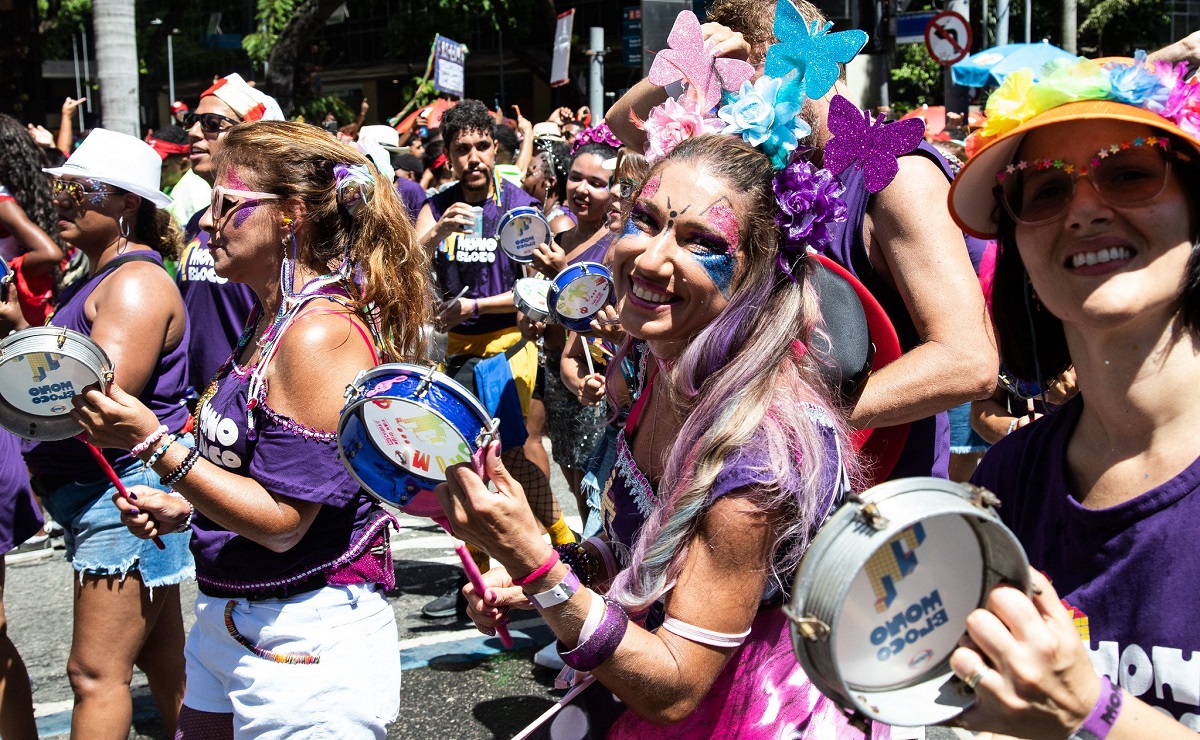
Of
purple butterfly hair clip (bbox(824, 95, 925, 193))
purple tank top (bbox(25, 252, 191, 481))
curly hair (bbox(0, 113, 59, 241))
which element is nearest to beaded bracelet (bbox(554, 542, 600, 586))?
purple butterfly hair clip (bbox(824, 95, 925, 193))

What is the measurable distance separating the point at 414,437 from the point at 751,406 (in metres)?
0.58

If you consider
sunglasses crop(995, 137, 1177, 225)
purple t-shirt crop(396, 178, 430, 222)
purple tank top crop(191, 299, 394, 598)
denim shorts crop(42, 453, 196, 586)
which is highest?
sunglasses crop(995, 137, 1177, 225)

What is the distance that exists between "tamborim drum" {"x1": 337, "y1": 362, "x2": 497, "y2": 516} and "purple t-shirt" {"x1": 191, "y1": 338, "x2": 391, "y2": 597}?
59 centimetres

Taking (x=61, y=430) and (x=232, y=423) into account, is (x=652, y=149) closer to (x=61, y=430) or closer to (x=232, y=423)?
(x=232, y=423)

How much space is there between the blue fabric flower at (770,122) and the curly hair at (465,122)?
4.60m

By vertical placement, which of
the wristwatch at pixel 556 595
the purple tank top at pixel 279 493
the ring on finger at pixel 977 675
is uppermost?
the ring on finger at pixel 977 675

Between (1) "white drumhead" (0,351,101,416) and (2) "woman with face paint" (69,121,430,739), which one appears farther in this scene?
(1) "white drumhead" (0,351,101,416)

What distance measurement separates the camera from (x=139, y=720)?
14.7 ft

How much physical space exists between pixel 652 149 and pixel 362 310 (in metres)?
0.95

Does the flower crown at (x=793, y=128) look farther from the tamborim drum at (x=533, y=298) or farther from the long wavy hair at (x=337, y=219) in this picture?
the tamborim drum at (x=533, y=298)

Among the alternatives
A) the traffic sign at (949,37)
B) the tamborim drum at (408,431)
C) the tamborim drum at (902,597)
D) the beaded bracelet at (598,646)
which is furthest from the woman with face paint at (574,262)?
the traffic sign at (949,37)

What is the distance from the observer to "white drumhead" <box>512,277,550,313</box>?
5059 mm

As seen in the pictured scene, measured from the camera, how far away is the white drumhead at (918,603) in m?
1.27

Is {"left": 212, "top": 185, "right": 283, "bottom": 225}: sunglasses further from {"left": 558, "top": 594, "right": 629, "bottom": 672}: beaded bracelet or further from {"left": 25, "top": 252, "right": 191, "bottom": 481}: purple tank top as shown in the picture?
{"left": 558, "top": 594, "right": 629, "bottom": 672}: beaded bracelet
